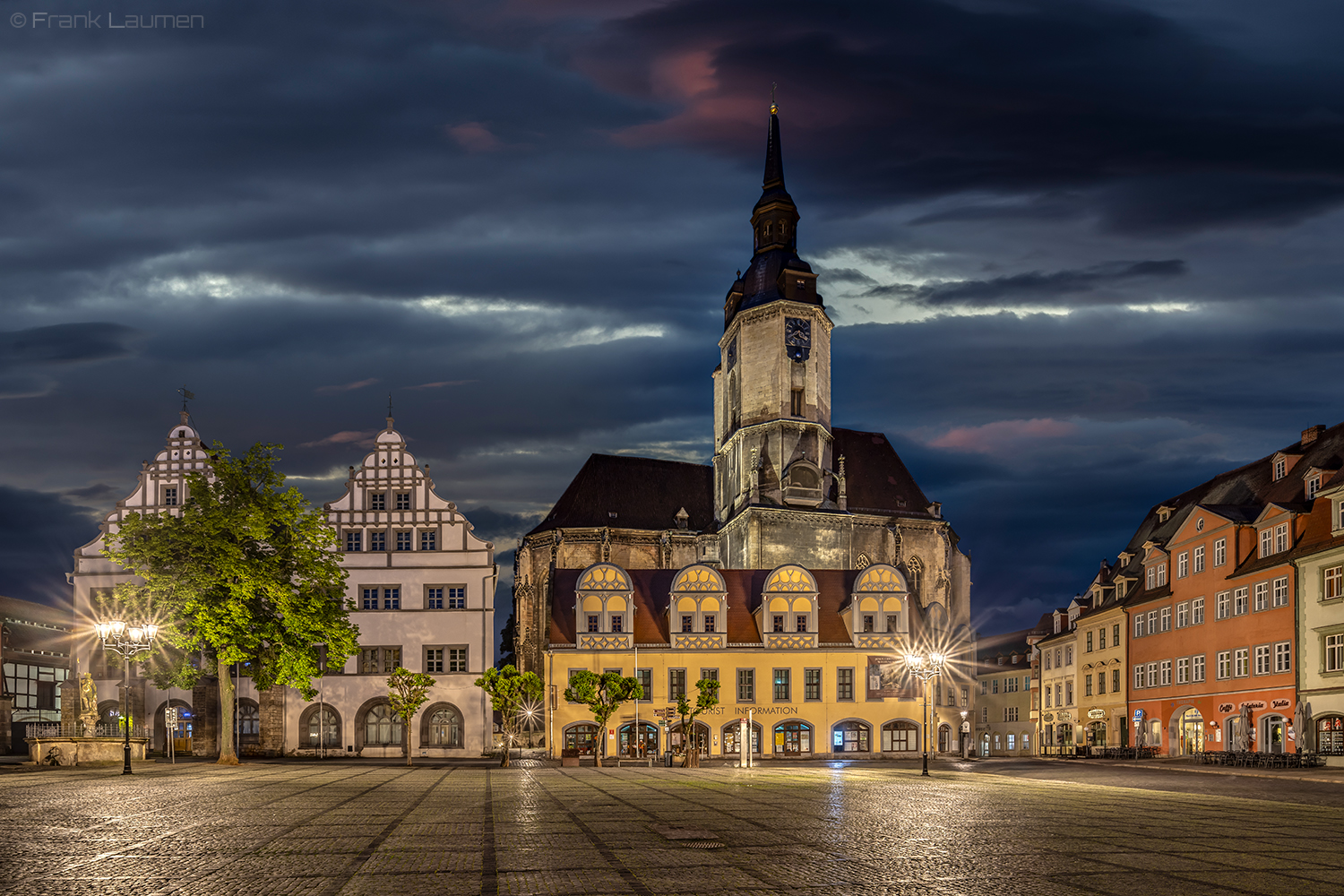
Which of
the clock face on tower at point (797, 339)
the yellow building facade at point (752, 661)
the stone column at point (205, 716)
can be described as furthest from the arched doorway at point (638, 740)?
the clock face on tower at point (797, 339)

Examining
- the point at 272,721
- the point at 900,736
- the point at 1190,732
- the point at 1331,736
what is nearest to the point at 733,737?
the point at 900,736

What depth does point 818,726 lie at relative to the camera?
68.1 metres

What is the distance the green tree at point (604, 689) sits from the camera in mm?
58156

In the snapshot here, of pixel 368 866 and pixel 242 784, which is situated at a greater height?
pixel 368 866

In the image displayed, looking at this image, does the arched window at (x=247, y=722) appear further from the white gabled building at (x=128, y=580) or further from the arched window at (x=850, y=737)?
the arched window at (x=850, y=737)

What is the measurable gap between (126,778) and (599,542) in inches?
2280

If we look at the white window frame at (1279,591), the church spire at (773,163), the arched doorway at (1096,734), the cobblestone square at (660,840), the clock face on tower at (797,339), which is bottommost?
the arched doorway at (1096,734)

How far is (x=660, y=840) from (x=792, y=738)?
173 ft

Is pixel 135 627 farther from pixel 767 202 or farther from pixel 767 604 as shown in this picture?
pixel 767 202

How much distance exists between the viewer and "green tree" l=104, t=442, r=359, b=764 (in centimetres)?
4766

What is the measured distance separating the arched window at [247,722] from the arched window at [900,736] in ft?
112

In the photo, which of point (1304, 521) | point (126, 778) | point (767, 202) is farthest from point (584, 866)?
point (767, 202)

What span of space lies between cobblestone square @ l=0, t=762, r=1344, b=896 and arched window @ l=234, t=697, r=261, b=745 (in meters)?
35.7

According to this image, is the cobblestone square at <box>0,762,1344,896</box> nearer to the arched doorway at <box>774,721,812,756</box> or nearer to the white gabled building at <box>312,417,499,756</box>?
the white gabled building at <box>312,417,499,756</box>
